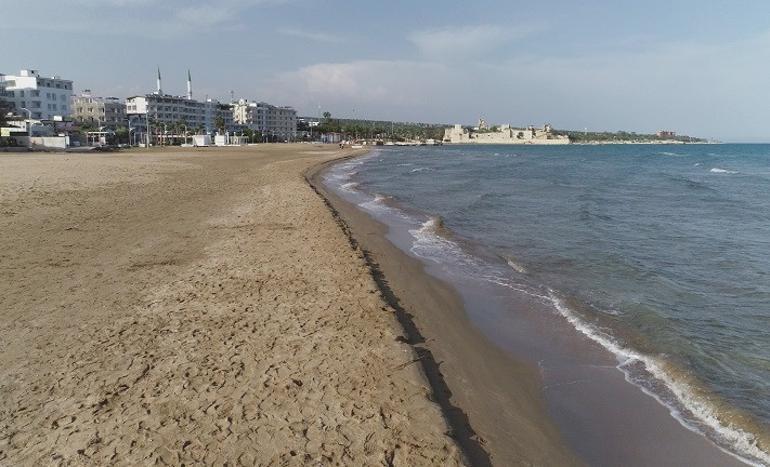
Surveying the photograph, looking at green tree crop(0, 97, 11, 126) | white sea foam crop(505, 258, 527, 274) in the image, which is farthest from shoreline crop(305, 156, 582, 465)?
green tree crop(0, 97, 11, 126)

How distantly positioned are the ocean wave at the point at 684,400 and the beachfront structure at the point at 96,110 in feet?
406

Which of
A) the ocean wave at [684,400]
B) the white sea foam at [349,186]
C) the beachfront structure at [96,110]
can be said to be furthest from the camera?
the beachfront structure at [96,110]

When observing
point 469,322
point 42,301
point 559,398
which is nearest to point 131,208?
point 42,301

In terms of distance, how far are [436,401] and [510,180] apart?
37.5 meters

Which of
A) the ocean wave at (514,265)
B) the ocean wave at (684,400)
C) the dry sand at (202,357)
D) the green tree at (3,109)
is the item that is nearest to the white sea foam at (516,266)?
the ocean wave at (514,265)

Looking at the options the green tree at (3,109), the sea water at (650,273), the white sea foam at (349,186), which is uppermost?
the green tree at (3,109)

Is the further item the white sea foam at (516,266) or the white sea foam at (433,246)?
the white sea foam at (433,246)

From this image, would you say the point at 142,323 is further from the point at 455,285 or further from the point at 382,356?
the point at 455,285

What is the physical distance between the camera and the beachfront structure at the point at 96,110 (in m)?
113

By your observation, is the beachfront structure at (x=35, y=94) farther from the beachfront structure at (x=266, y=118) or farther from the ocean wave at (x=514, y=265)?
the ocean wave at (x=514, y=265)

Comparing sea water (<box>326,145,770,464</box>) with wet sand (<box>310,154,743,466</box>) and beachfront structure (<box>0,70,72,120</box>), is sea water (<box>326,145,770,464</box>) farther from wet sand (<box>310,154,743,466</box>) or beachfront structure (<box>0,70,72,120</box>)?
beachfront structure (<box>0,70,72,120</box>)

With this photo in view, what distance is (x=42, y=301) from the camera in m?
8.23

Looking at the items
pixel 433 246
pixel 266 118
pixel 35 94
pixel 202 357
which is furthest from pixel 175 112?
pixel 202 357

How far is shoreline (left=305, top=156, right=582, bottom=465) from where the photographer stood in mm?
5348
